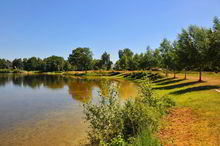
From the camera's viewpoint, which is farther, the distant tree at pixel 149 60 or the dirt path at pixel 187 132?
the distant tree at pixel 149 60

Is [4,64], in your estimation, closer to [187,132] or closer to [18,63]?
Result: [18,63]

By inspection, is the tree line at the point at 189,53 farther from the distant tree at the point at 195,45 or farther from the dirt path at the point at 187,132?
the dirt path at the point at 187,132

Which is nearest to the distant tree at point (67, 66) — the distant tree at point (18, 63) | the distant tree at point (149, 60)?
the distant tree at point (18, 63)

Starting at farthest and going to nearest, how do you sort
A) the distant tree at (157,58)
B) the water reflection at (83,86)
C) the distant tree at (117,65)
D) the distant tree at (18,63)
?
the distant tree at (18,63) → the distant tree at (117,65) → the distant tree at (157,58) → the water reflection at (83,86)

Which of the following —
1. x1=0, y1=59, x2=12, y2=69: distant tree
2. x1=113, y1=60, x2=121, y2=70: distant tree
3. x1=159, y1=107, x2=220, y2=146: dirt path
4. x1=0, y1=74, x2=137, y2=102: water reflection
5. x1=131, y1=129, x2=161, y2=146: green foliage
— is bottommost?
x1=0, y1=74, x2=137, y2=102: water reflection

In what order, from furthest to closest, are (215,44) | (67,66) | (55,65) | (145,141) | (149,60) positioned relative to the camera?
(55,65) → (67,66) → (149,60) → (215,44) → (145,141)

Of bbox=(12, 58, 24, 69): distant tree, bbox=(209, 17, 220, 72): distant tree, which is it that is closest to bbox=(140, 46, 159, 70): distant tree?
bbox=(209, 17, 220, 72): distant tree

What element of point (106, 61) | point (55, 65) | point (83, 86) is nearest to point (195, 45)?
point (83, 86)

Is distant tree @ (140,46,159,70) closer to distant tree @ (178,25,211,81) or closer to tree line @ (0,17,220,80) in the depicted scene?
tree line @ (0,17,220,80)

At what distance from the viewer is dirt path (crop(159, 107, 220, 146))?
744cm

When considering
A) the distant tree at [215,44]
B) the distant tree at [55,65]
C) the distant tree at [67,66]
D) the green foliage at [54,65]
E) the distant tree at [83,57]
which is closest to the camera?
the distant tree at [215,44]

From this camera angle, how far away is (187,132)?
869cm

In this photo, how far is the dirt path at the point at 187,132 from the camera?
24.4 feet

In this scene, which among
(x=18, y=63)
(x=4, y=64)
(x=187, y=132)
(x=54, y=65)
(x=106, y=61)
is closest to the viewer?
(x=187, y=132)
